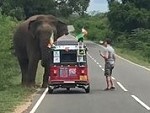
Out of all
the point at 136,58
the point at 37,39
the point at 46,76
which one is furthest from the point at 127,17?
the point at 46,76

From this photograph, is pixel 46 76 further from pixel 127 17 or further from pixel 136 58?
pixel 127 17

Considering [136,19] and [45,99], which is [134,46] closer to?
[136,19]

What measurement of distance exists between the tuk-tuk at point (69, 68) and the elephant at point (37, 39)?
1.06 meters

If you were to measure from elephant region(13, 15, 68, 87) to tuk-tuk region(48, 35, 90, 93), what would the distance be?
3.47 ft

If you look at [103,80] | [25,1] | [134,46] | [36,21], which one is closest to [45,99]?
[36,21]

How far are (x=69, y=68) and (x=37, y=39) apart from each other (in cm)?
333

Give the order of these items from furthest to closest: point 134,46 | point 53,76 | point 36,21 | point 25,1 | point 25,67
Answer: point 25,1, point 134,46, point 25,67, point 36,21, point 53,76

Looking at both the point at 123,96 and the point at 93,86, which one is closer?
the point at 123,96

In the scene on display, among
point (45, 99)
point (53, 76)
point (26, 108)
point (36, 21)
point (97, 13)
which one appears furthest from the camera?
point (97, 13)

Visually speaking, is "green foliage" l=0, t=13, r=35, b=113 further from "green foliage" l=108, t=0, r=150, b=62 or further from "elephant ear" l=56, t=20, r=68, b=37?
"green foliage" l=108, t=0, r=150, b=62

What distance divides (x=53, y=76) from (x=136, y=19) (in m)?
52.8

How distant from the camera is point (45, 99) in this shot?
2114cm

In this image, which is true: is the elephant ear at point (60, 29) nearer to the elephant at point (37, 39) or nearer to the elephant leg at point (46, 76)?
the elephant at point (37, 39)

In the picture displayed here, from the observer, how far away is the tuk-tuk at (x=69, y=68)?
23547 mm
